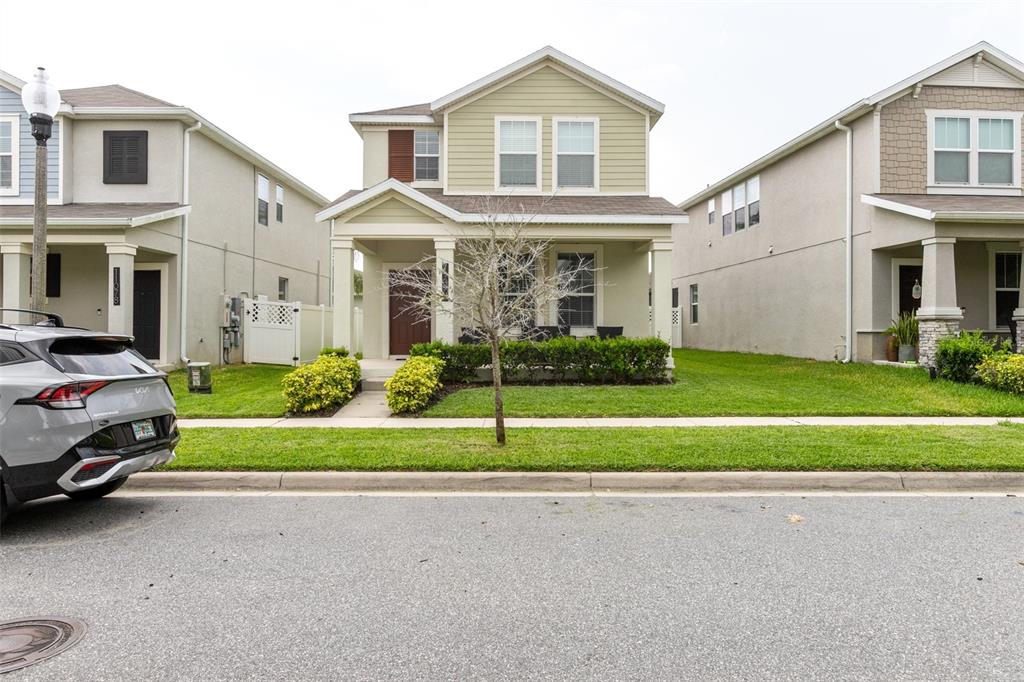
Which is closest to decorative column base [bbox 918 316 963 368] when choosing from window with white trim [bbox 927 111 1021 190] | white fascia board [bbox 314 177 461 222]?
window with white trim [bbox 927 111 1021 190]

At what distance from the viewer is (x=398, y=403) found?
10258 millimetres

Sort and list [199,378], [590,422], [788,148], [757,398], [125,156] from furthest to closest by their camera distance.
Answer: [788,148] < [125,156] < [199,378] < [757,398] < [590,422]

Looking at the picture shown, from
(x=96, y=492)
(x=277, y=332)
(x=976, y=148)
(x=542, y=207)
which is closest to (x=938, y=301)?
(x=976, y=148)

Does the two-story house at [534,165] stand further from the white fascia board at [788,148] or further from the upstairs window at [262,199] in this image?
the upstairs window at [262,199]

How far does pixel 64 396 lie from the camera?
4.81 metres

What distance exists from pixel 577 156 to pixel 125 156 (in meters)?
11.3

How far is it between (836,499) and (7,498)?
7.01 meters

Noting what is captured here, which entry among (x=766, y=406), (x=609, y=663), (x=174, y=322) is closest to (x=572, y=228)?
(x=766, y=406)

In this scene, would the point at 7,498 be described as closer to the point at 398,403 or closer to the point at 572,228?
the point at 398,403

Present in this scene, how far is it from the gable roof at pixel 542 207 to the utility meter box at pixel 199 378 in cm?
386

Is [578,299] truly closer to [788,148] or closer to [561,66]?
[561,66]

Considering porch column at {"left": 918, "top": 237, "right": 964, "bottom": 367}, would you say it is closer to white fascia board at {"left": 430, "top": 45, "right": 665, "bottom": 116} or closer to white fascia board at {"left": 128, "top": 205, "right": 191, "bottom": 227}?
white fascia board at {"left": 430, "top": 45, "right": 665, "bottom": 116}

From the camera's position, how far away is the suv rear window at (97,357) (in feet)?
16.6

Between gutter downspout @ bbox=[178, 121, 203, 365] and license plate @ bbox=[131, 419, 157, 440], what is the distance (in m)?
11.7
